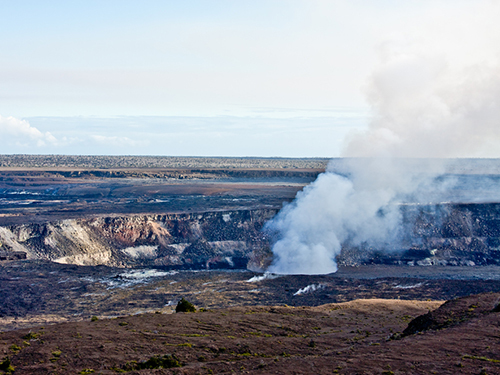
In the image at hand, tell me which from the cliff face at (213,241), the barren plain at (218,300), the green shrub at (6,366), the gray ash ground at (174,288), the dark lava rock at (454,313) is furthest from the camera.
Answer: the cliff face at (213,241)

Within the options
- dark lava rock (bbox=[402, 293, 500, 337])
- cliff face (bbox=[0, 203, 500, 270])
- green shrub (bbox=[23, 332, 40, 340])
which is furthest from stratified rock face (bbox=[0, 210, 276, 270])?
green shrub (bbox=[23, 332, 40, 340])

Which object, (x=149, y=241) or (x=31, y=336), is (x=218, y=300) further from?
(x=149, y=241)

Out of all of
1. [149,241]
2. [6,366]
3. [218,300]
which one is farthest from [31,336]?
[149,241]

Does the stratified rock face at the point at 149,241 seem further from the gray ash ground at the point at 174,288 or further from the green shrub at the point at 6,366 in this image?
the green shrub at the point at 6,366

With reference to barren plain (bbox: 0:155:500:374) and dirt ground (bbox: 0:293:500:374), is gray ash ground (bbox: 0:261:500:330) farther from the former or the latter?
dirt ground (bbox: 0:293:500:374)

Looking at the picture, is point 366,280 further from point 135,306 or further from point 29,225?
point 29,225

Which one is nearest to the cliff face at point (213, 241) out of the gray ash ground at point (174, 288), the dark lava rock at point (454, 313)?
the gray ash ground at point (174, 288)

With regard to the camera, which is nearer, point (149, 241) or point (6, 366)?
point (6, 366)

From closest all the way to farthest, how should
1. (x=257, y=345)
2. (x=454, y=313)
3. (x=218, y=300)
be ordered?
(x=257, y=345) → (x=454, y=313) → (x=218, y=300)

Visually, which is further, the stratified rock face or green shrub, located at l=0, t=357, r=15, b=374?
the stratified rock face
